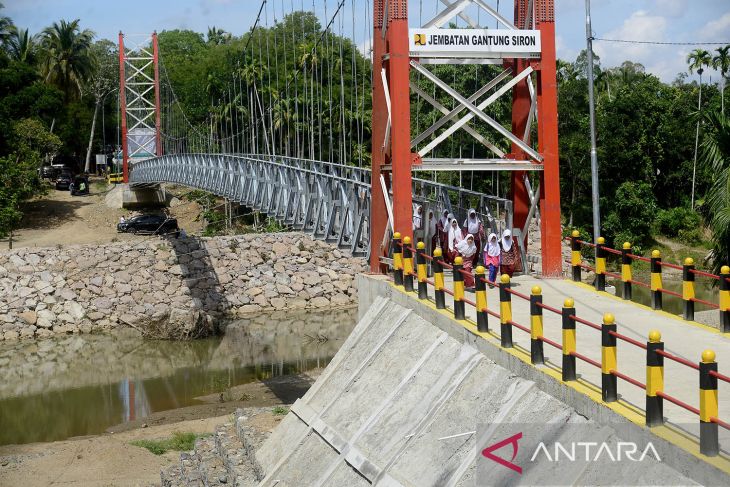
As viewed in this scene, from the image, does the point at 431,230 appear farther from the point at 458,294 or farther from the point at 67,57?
the point at 67,57

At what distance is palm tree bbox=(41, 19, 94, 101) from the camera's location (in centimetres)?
5700

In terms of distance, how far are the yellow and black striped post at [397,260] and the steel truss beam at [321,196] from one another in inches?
70.8

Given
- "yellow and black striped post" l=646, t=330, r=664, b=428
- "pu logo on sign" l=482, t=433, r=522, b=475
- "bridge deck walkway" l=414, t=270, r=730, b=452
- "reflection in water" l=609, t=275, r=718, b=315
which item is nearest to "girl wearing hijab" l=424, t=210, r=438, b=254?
"bridge deck walkway" l=414, t=270, r=730, b=452

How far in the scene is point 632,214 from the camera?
34.5m

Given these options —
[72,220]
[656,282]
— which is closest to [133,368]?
[656,282]

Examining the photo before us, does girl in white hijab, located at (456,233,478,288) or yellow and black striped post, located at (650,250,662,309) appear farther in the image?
girl in white hijab, located at (456,233,478,288)

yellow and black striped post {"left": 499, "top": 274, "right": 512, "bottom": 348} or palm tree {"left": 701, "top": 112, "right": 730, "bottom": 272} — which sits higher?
palm tree {"left": 701, "top": 112, "right": 730, "bottom": 272}

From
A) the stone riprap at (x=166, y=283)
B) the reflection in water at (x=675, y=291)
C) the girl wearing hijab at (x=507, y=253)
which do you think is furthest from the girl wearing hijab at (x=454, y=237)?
the reflection in water at (x=675, y=291)

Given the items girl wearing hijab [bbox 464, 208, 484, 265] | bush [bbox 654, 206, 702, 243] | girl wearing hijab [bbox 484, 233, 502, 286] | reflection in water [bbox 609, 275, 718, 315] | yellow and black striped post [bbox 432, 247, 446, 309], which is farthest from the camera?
bush [bbox 654, 206, 702, 243]

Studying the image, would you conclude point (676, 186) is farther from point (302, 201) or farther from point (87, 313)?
point (302, 201)

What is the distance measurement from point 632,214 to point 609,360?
95.3ft

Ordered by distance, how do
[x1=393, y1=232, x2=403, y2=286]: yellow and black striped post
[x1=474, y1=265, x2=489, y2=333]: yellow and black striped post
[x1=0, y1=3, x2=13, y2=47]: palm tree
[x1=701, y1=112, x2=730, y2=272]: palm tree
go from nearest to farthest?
[x1=474, y1=265, x2=489, y2=333]: yellow and black striped post < [x1=393, y1=232, x2=403, y2=286]: yellow and black striped post < [x1=701, y1=112, x2=730, y2=272]: palm tree < [x1=0, y1=3, x2=13, y2=47]: palm tree

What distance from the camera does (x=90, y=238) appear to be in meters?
39.8

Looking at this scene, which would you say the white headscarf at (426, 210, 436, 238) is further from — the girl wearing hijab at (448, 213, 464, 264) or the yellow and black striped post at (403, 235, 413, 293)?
the yellow and black striped post at (403, 235, 413, 293)
